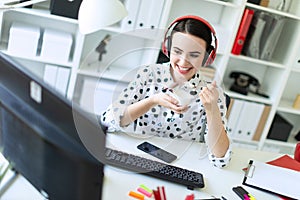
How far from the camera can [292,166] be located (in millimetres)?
1599

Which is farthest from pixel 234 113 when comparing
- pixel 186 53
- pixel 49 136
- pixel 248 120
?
pixel 49 136

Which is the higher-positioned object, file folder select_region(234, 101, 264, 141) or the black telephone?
the black telephone

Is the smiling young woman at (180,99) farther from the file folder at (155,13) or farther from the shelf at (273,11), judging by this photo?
the shelf at (273,11)

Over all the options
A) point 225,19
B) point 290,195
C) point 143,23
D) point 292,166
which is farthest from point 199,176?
point 225,19

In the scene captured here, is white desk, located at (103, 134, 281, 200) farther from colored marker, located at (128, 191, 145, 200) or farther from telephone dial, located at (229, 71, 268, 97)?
telephone dial, located at (229, 71, 268, 97)

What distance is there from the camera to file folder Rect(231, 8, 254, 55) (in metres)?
2.59

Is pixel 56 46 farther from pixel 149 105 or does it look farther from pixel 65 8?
pixel 149 105

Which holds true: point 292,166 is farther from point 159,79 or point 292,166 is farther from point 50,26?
point 50,26

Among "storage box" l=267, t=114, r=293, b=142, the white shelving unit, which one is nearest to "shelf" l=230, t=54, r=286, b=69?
the white shelving unit

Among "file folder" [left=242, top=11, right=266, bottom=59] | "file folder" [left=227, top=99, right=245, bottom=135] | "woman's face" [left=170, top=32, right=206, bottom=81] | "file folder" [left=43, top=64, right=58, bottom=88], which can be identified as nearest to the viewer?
"woman's face" [left=170, top=32, right=206, bottom=81]

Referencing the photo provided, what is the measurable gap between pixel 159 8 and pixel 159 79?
1172 millimetres

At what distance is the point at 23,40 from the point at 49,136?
5.88 ft

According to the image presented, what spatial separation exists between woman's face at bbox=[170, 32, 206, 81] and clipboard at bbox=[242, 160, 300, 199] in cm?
46

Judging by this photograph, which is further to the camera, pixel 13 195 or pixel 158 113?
pixel 158 113
